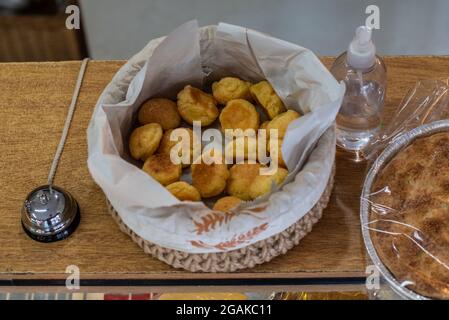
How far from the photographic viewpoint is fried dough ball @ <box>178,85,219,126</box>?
2.89 feet

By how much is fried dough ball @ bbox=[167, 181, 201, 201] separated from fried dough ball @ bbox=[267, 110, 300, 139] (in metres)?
0.13

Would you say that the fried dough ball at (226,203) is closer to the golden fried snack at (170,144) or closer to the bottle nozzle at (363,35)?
the golden fried snack at (170,144)

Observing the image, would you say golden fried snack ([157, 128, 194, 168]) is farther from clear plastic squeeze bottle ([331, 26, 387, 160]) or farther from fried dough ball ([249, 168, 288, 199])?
clear plastic squeeze bottle ([331, 26, 387, 160])

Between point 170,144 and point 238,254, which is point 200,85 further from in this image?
point 238,254

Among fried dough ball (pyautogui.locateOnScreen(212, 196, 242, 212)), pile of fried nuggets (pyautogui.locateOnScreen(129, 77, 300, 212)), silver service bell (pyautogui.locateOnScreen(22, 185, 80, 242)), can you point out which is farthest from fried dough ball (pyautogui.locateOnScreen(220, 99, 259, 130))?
silver service bell (pyautogui.locateOnScreen(22, 185, 80, 242))

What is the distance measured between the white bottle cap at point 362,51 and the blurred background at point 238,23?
0.94m

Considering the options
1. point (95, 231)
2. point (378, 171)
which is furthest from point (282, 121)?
point (95, 231)

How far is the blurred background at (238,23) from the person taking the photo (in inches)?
70.1

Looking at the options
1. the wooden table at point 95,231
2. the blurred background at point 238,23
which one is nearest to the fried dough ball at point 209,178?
the wooden table at point 95,231

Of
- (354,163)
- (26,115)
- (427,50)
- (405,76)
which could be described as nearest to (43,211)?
(26,115)

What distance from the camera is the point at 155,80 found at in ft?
2.91

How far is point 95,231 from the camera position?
0.83m

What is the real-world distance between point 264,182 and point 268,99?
127 mm

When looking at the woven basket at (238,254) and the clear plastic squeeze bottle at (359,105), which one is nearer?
the woven basket at (238,254)
